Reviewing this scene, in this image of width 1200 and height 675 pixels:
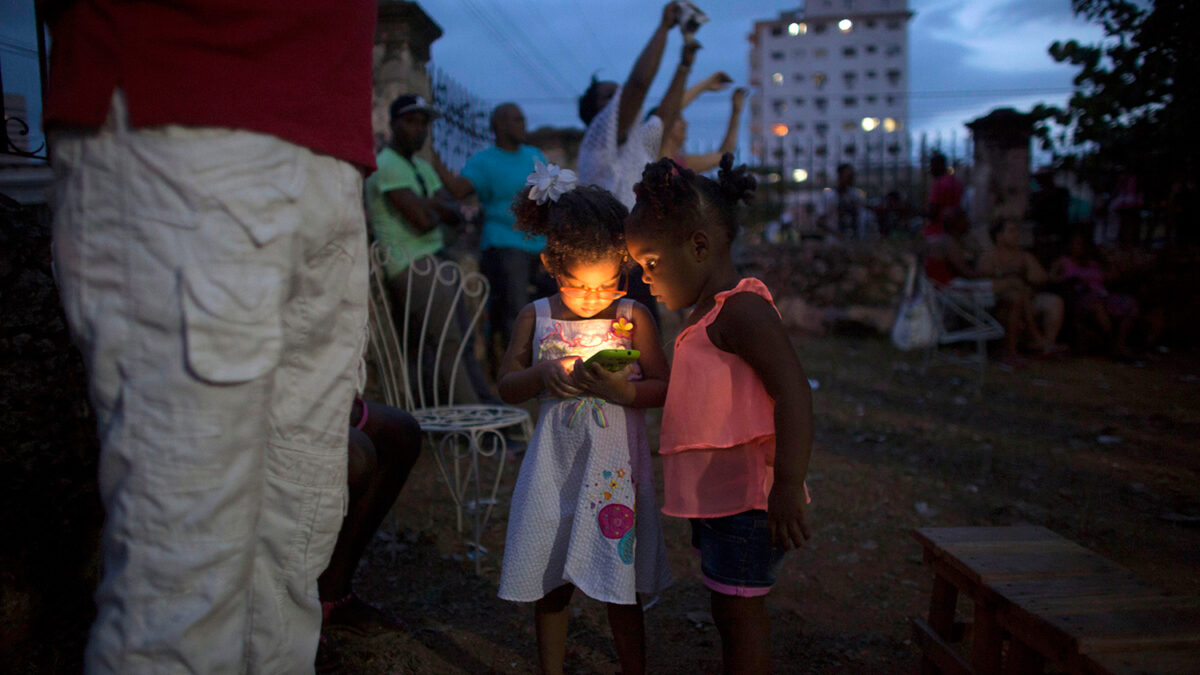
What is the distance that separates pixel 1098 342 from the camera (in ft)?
A: 24.5

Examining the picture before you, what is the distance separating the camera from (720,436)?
67.7 inches

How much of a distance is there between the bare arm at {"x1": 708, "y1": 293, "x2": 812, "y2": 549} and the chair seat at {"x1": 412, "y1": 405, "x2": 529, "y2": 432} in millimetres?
1474

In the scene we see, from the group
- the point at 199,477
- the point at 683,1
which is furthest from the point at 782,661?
the point at 683,1

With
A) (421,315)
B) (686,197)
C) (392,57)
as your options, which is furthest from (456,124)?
(686,197)

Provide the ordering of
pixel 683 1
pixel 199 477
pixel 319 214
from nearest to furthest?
1. pixel 199 477
2. pixel 319 214
3. pixel 683 1

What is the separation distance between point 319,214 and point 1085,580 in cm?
183

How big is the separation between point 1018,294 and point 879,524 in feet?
16.4

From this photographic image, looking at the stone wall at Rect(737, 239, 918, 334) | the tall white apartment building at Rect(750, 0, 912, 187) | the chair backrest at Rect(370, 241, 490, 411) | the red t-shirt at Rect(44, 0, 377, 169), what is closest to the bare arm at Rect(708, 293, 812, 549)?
the red t-shirt at Rect(44, 0, 377, 169)

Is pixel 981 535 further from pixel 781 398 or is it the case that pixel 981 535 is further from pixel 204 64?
pixel 204 64

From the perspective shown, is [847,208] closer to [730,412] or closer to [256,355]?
[730,412]

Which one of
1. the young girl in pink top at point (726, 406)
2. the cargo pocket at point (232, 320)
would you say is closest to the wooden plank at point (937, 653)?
the young girl in pink top at point (726, 406)

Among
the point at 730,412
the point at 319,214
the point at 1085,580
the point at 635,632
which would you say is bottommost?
the point at 635,632

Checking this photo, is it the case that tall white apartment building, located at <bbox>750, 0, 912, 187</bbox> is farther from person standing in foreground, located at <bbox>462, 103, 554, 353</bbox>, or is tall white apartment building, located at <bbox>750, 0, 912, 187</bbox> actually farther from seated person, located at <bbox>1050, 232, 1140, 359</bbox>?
person standing in foreground, located at <bbox>462, 103, 554, 353</bbox>

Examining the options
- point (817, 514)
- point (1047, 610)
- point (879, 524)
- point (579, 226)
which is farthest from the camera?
point (817, 514)
